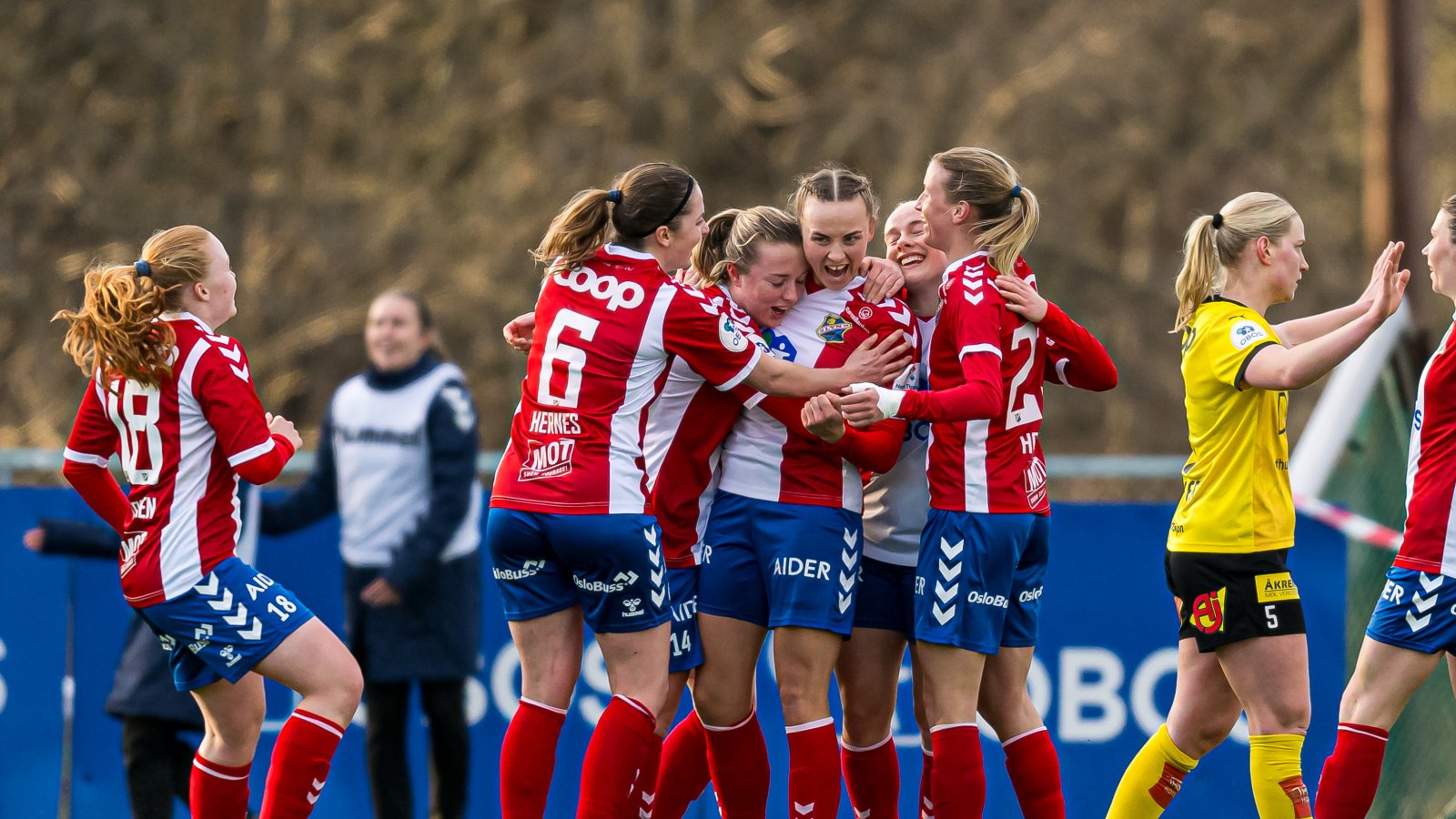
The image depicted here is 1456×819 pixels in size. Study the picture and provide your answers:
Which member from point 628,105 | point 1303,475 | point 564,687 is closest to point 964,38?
point 628,105

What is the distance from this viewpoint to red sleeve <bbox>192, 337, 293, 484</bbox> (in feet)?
15.7

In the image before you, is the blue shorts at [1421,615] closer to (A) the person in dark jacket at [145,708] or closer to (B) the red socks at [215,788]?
(B) the red socks at [215,788]

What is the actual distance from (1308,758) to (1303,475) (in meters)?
1.18

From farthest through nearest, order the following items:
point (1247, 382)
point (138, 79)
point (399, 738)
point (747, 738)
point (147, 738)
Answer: point (138, 79), point (399, 738), point (147, 738), point (747, 738), point (1247, 382)

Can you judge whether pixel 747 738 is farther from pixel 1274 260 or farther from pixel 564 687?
pixel 1274 260

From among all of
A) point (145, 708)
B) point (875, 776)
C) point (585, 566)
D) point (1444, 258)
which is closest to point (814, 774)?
point (875, 776)

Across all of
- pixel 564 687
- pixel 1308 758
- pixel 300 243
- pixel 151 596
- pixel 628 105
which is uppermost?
pixel 628 105

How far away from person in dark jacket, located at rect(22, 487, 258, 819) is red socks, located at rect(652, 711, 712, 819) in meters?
1.81

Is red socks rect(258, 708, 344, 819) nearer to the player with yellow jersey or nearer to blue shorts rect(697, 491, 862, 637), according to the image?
blue shorts rect(697, 491, 862, 637)

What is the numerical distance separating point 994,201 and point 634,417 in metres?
1.27

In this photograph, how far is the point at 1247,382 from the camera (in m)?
4.71

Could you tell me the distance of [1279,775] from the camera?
484 centimetres

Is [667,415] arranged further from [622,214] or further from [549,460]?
[622,214]

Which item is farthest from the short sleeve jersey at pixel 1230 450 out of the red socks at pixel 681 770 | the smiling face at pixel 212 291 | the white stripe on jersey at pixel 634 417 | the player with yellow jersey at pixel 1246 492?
the smiling face at pixel 212 291
